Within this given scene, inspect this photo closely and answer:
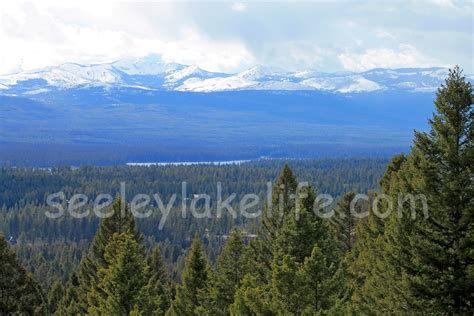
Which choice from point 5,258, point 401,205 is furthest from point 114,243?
point 401,205

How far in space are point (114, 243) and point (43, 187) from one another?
443ft

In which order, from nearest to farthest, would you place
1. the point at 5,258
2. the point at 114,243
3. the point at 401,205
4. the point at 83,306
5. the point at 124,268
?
the point at 401,205, the point at 5,258, the point at 124,268, the point at 114,243, the point at 83,306

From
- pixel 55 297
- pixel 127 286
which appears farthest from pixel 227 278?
pixel 55 297

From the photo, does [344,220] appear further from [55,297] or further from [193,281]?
[55,297]

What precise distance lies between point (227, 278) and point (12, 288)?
9.39 metres

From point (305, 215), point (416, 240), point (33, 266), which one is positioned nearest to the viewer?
point (416, 240)

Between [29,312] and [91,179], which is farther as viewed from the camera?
[91,179]

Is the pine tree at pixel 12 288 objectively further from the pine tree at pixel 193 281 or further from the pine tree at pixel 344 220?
the pine tree at pixel 344 220

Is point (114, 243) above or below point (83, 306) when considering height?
above

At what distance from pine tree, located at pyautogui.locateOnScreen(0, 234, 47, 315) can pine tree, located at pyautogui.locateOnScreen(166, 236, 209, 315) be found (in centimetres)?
815

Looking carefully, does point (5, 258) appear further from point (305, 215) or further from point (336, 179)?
point (336, 179)

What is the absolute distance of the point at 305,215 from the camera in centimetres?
2581

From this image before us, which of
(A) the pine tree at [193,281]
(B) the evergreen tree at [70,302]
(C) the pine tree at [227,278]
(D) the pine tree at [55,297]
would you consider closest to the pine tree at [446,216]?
(C) the pine tree at [227,278]

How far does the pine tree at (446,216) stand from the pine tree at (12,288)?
16.0 meters
